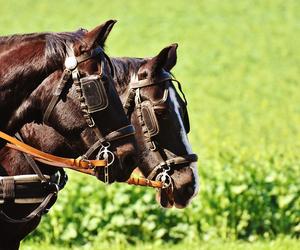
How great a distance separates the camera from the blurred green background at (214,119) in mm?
8797

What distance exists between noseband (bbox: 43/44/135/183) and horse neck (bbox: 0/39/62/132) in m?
0.13

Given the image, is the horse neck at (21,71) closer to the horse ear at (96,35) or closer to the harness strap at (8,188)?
the horse ear at (96,35)

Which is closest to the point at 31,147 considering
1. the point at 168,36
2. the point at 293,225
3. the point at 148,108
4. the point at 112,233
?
the point at 148,108

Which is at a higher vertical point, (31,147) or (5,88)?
(5,88)

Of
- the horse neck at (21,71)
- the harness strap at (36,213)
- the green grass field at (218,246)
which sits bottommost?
→ the green grass field at (218,246)

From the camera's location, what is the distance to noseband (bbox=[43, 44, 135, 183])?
4.91 meters

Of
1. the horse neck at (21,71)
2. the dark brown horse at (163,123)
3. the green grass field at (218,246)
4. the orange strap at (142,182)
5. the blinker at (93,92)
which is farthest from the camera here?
the green grass field at (218,246)

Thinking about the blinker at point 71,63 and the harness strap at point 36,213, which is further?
the harness strap at point 36,213

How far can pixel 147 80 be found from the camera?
6.19 m

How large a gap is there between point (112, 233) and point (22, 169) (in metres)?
3.48

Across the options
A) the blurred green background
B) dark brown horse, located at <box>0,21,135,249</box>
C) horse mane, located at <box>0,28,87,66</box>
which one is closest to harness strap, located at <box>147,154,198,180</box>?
dark brown horse, located at <box>0,21,135,249</box>

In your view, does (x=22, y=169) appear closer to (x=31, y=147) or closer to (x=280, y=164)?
(x=31, y=147)

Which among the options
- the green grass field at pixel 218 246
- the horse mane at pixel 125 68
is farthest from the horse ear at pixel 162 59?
the green grass field at pixel 218 246

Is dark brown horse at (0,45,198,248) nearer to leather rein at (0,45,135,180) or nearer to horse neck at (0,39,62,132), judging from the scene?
leather rein at (0,45,135,180)
